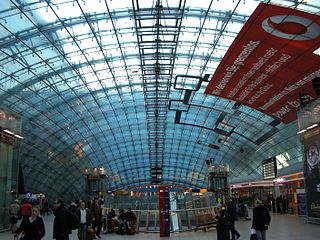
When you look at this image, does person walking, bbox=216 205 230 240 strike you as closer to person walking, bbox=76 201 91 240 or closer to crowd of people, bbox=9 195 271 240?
crowd of people, bbox=9 195 271 240

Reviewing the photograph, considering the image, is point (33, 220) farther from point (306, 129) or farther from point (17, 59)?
point (17, 59)

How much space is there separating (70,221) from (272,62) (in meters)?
23.5

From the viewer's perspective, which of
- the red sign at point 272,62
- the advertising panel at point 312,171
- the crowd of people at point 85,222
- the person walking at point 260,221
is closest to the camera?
the crowd of people at point 85,222

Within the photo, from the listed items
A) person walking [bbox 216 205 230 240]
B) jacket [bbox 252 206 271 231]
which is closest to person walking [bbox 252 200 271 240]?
jacket [bbox 252 206 271 231]

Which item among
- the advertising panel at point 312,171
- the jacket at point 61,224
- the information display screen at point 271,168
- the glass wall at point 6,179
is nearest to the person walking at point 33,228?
the jacket at point 61,224

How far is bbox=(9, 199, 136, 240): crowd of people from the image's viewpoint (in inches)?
343

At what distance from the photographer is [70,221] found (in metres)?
10.4

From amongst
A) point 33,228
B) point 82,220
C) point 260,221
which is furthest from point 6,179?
point 260,221

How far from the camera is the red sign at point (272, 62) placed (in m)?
25.3

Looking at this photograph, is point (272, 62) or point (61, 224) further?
point (272, 62)

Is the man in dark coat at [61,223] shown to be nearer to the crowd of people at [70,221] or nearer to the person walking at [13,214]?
the crowd of people at [70,221]

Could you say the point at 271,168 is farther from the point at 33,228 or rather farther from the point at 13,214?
the point at 33,228

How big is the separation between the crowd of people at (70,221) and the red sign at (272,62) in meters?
14.4

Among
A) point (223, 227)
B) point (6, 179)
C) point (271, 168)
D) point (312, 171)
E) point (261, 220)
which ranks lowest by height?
point (223, 227)
